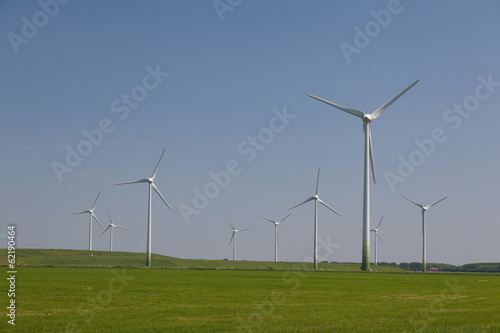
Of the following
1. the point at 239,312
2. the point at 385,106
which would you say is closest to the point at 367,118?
the point at 385,106

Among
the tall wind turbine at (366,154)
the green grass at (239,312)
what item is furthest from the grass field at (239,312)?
the tall wind turbine at (366,154)

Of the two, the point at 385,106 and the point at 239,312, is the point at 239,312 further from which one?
the point at 385,106

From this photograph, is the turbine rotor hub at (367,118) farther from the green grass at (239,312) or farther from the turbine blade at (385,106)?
the green grass at (239,312)

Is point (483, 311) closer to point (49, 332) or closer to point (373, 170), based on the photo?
point (49, 332)

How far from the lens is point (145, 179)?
127000 millimetres

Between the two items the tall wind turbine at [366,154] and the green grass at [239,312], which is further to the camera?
the tall wind turbine at [366,154]

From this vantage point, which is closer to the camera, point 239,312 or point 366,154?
point 239,312

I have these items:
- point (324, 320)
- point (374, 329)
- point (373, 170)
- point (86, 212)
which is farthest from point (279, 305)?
point (86, 212)

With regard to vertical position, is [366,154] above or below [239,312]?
above

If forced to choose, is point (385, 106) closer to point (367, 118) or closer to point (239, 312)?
point (367, 118)

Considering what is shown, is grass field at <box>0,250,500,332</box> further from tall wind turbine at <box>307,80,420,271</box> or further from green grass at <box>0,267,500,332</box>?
tall wind turbine at <box>307,80,420,271</box>

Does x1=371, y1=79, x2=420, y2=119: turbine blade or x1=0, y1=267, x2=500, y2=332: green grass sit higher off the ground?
x1=371, y1=79, x2=420, y2=119: turbine blade

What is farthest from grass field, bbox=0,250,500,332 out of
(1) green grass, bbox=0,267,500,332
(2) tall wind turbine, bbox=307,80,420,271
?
(2) tall wind turbine, bbox=307,80,420,271

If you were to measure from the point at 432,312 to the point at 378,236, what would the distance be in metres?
157
